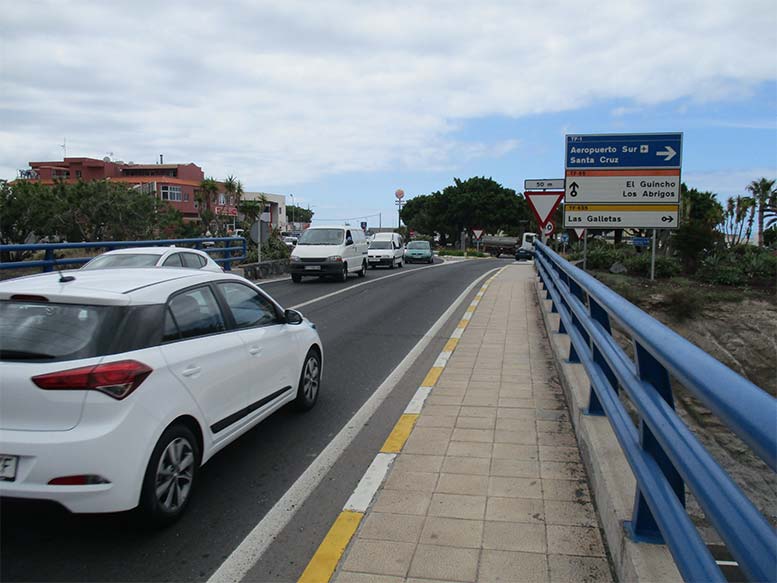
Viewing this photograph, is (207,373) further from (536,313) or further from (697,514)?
(536,313)

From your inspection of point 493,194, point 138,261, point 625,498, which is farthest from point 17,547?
point 493,194

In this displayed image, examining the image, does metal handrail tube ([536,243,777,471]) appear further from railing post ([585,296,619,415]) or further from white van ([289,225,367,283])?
white van ([289,225,367,283])

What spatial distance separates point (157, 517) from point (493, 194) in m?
76.1

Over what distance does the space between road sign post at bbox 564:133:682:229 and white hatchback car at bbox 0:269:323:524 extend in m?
13.3

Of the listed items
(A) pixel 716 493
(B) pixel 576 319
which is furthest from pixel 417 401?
(A) pixel 716 493

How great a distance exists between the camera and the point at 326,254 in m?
19.6

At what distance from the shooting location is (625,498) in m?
3.20

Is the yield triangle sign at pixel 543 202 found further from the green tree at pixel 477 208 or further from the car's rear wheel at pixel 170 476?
the green tree at pixel 477 208

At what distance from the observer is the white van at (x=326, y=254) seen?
766 inches

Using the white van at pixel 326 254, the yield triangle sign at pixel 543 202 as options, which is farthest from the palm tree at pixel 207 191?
the yield triangle sign at pixel 543 202

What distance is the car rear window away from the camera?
345cm

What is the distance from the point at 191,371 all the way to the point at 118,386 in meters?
0.59

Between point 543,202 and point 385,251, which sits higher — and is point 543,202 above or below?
above

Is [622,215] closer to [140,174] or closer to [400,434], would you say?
[400,434]
